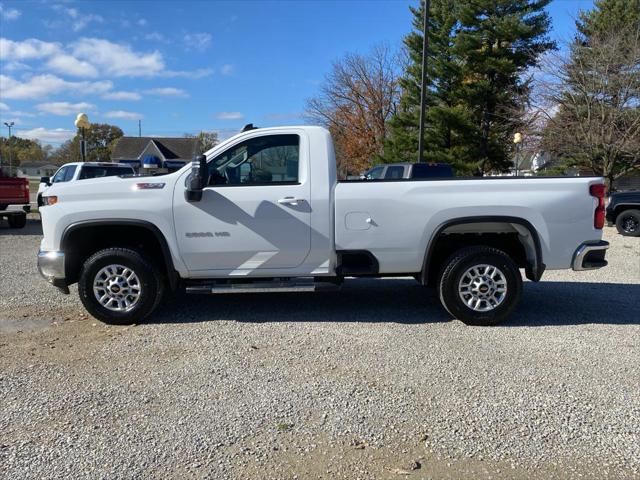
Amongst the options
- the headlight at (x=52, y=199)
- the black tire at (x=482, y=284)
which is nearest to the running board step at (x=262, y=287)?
the black tire at (x=482, y=284)

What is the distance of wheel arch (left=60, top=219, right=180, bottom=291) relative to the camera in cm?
511

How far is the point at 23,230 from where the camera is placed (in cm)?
1414

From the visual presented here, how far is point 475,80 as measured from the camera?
26.0 metres

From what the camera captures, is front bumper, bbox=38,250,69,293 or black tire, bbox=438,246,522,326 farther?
black tire, bbox=438,246,522,326

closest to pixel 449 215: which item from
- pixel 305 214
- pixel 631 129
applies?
pixel 305 214

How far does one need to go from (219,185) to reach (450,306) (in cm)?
272

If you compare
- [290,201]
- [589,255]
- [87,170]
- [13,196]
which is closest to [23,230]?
[13,196]

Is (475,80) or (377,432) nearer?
(377,432)

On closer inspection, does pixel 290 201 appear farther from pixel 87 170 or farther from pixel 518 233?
pixel 87 170

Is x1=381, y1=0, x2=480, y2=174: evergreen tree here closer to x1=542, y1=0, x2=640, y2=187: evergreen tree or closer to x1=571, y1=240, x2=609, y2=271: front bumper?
x1=542, y1=0, x2=640, y2=187: evergreen tree

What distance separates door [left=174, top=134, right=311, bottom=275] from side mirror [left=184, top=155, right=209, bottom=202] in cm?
9

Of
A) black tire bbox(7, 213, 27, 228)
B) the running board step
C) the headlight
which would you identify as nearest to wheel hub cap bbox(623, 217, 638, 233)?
the running board step

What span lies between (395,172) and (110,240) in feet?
31.8

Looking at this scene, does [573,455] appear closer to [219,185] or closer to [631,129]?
[219,185]
